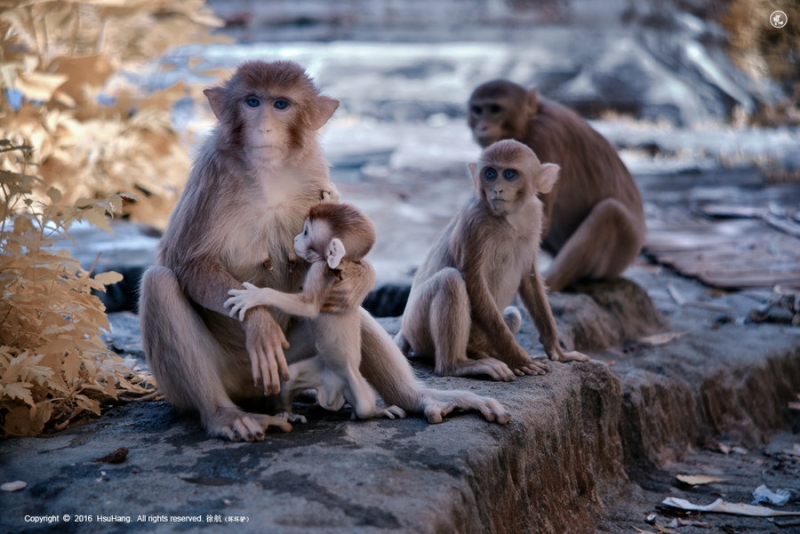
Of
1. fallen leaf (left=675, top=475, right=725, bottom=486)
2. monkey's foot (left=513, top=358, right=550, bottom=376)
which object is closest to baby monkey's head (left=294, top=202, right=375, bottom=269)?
monkey's foot (left=513, top=358, right=550, bottom=376)

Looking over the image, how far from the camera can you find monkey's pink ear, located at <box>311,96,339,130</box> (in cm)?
357

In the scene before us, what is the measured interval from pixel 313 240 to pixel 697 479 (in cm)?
273

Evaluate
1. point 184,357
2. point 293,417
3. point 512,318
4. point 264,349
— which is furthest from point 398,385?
point 512,318

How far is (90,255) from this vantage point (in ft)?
23.0

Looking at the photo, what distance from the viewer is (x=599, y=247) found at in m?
6.35

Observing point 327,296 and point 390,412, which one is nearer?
point 327,296

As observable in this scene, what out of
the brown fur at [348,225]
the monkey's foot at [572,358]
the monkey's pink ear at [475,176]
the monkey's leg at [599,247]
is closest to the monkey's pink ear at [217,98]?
the brown fur at [348,225]

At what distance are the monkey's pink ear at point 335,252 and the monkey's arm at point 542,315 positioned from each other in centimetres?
154

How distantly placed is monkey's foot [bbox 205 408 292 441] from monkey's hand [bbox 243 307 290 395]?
0.16 meters

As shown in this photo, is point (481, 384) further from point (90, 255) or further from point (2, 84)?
point (2, 84)

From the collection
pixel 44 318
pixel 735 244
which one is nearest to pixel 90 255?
pixel 44 318

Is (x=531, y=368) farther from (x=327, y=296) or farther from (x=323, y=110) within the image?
(x=323, y=110)

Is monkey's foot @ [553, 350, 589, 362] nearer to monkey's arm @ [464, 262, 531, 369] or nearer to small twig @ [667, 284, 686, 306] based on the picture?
monkey's arm @ [464, 262, 531, 369]

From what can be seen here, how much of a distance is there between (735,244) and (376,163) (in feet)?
16.6
